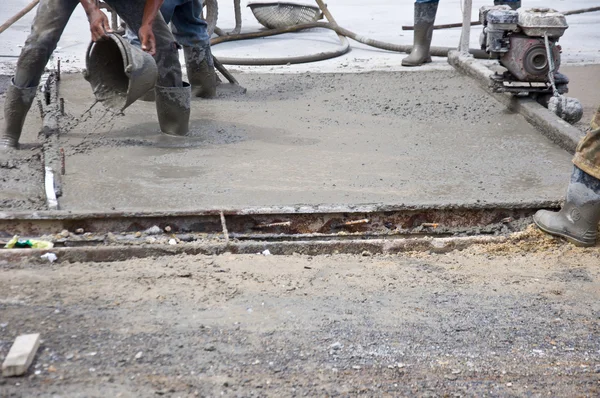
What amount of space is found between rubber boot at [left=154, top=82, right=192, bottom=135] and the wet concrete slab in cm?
9

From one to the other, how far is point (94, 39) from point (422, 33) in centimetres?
374

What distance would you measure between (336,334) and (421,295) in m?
0.49

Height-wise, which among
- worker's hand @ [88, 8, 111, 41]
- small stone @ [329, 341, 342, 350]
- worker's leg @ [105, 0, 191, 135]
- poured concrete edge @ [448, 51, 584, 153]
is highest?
worker's hand @ [88, 8, 111, 41]

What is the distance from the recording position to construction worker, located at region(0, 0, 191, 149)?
4.56m

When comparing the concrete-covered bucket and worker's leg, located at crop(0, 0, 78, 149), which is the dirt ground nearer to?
the concrete-covered bucket

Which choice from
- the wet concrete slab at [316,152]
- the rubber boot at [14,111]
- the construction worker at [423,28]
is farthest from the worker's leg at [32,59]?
the construction worker at [423,28]

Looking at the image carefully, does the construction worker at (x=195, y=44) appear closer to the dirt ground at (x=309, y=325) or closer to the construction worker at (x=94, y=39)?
the construction worker at (x=94, y=39)

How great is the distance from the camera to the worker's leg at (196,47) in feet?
19.8

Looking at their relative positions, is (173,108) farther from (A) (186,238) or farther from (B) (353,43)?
(B) (353,43)

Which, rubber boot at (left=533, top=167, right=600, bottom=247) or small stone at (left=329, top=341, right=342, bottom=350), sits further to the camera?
rubber boot at (left=533, top=167, right=600, bottom=247)

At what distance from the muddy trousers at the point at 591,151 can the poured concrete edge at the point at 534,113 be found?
122cm

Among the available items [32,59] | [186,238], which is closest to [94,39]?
[32,59]

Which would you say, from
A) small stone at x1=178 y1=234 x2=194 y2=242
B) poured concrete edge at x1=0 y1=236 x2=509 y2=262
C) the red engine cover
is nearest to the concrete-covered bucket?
small stone at x1=178 y1=234 x2=194 y2=242

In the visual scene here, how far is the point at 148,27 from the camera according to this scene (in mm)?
4570
